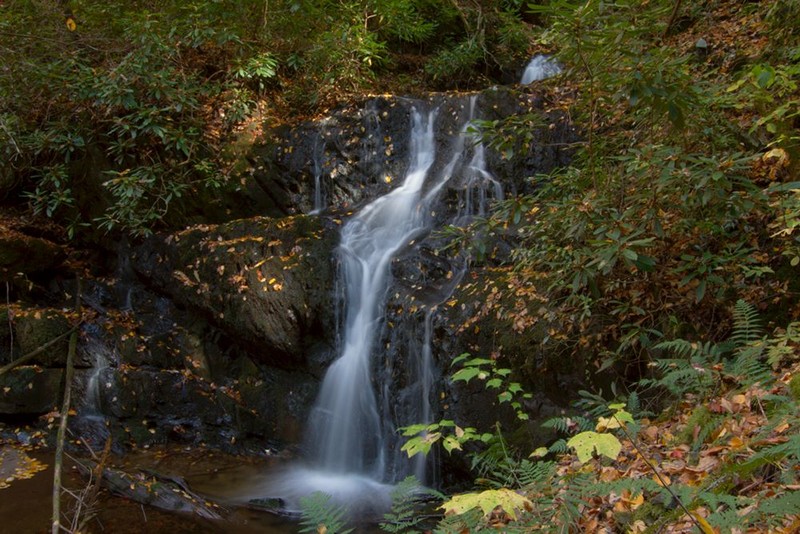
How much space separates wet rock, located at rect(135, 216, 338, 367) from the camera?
7438mm

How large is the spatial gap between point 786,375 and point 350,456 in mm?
5034

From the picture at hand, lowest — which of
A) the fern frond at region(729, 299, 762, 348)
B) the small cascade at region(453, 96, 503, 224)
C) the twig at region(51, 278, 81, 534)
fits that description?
the twig at region(51, 278, 81, 534)

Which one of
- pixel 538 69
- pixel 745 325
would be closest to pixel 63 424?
pixel 745 325

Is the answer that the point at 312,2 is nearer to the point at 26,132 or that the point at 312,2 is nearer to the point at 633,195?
the point at 26,132

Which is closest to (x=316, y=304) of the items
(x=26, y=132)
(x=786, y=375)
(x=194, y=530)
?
(x=194, y=530)

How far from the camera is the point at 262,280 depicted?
7.57 meters

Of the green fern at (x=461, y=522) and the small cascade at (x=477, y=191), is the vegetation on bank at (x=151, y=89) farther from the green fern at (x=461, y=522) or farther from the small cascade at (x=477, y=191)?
the green fern at (x=461, y=522)

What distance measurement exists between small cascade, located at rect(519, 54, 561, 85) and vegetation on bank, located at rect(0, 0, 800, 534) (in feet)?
3.55

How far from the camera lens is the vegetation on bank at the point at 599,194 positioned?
2.74 metres

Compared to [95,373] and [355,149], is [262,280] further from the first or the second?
[355,149]

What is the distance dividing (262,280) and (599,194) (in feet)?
15.3

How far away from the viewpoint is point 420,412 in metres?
6.38

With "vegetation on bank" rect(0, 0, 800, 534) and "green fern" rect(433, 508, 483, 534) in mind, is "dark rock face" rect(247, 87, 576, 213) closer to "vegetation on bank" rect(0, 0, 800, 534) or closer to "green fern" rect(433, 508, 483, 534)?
"vegetation on bank" rect(0, 0, 800, 534)

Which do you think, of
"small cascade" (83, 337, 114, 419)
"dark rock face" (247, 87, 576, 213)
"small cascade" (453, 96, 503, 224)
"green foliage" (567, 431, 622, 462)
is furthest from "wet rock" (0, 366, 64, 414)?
"green foliage" (567, 431, 622, 462)
